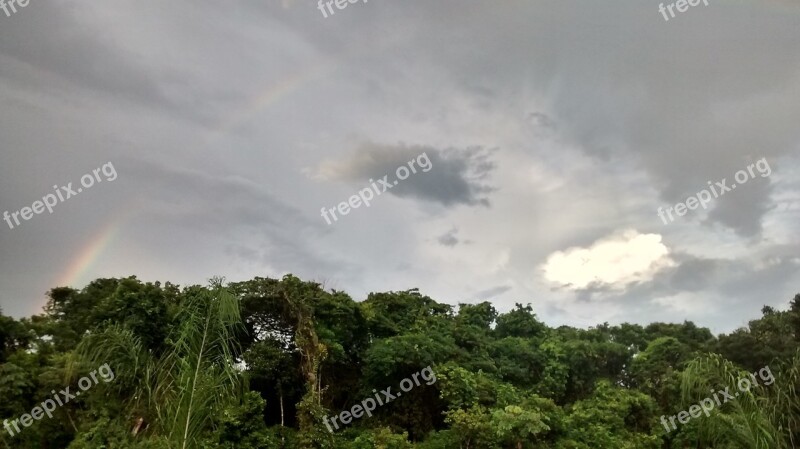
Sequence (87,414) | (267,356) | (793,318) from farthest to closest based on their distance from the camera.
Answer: (793,318) < (267,356) < (87,414)

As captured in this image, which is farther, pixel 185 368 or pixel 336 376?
pixel 336 376

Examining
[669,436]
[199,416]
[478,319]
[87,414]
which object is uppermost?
[478,319]

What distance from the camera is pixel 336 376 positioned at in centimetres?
1903

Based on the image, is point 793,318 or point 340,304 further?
point 793,318

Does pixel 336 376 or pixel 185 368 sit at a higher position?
pixel 336 376

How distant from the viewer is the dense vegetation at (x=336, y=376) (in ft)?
23.8

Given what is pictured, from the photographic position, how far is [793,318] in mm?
21875

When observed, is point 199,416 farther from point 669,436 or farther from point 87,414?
point 669,436

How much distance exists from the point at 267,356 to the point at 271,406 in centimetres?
337

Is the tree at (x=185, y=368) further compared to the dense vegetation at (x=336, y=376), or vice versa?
the dense vegetation at (x=336, y=376)

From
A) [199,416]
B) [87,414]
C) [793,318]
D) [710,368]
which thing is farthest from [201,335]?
[793,318]

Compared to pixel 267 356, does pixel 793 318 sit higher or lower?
lower

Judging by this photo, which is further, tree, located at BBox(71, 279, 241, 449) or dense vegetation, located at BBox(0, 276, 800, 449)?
dense vegetation, located at BBox(0, 276, 800, 449)

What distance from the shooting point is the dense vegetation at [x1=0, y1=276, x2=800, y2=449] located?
726 centimetres
